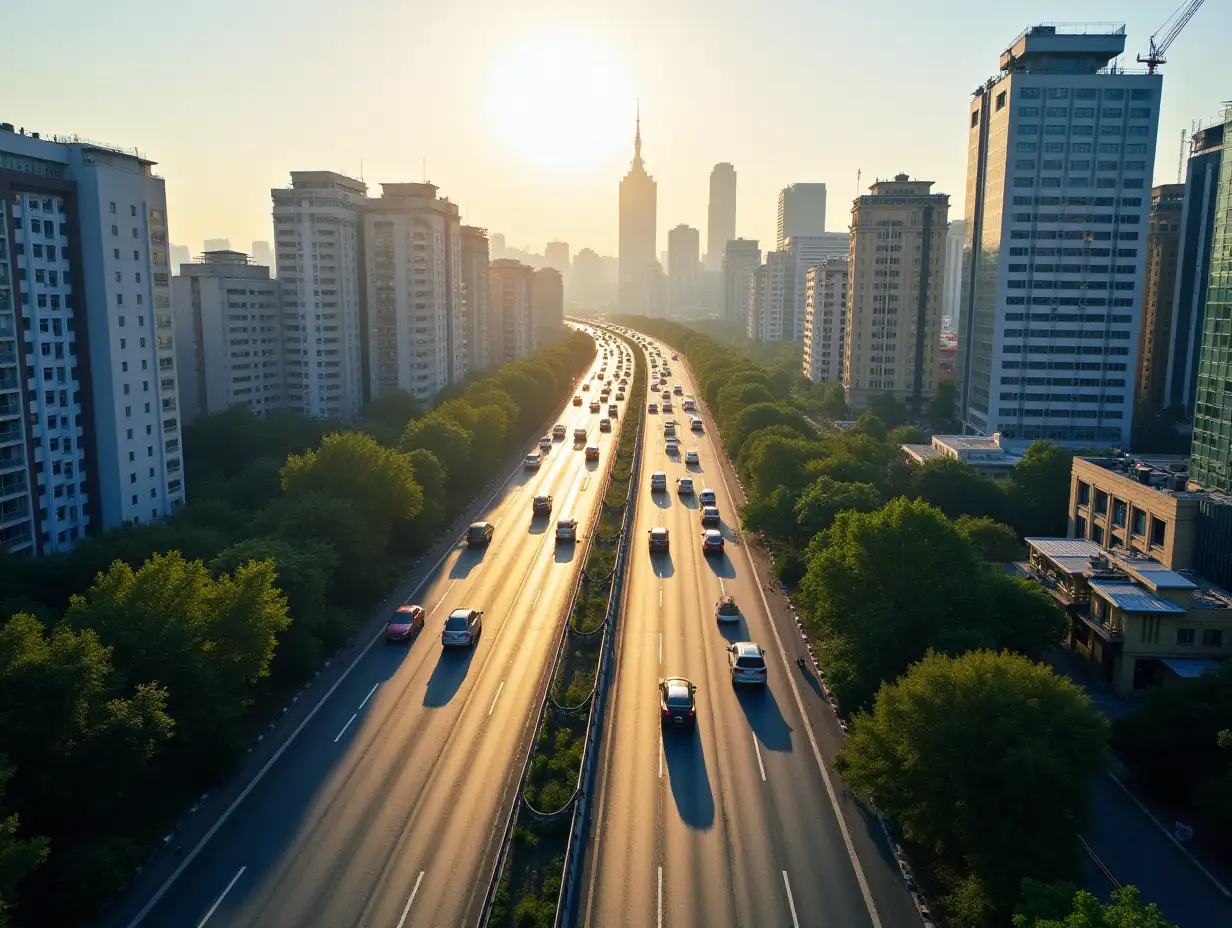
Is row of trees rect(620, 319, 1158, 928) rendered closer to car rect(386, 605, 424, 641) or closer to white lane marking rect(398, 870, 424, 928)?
white lane marking rect(398, 870, 424, 928)

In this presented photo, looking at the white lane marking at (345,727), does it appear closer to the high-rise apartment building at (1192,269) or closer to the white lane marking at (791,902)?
the white lane marking at (791,902)

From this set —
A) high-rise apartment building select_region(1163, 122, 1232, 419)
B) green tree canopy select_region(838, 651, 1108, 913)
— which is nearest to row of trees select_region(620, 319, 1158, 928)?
green tree canopy select_region(838, 651, 1108, 913)

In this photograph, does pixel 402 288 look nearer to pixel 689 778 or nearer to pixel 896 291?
pixel 896 291

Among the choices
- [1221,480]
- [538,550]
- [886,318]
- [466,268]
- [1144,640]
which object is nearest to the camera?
[1144,640]

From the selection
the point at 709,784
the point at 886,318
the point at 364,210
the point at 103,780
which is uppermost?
the point at 364,210

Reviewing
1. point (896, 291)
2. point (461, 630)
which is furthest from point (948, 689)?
point (896, 291)

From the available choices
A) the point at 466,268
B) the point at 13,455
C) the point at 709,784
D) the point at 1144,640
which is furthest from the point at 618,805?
Result: the point at 466,268

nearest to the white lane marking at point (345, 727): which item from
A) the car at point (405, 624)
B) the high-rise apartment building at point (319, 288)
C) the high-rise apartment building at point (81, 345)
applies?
the car at point (405, 624)

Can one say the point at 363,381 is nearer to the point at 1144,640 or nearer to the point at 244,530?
the point at 244,530
